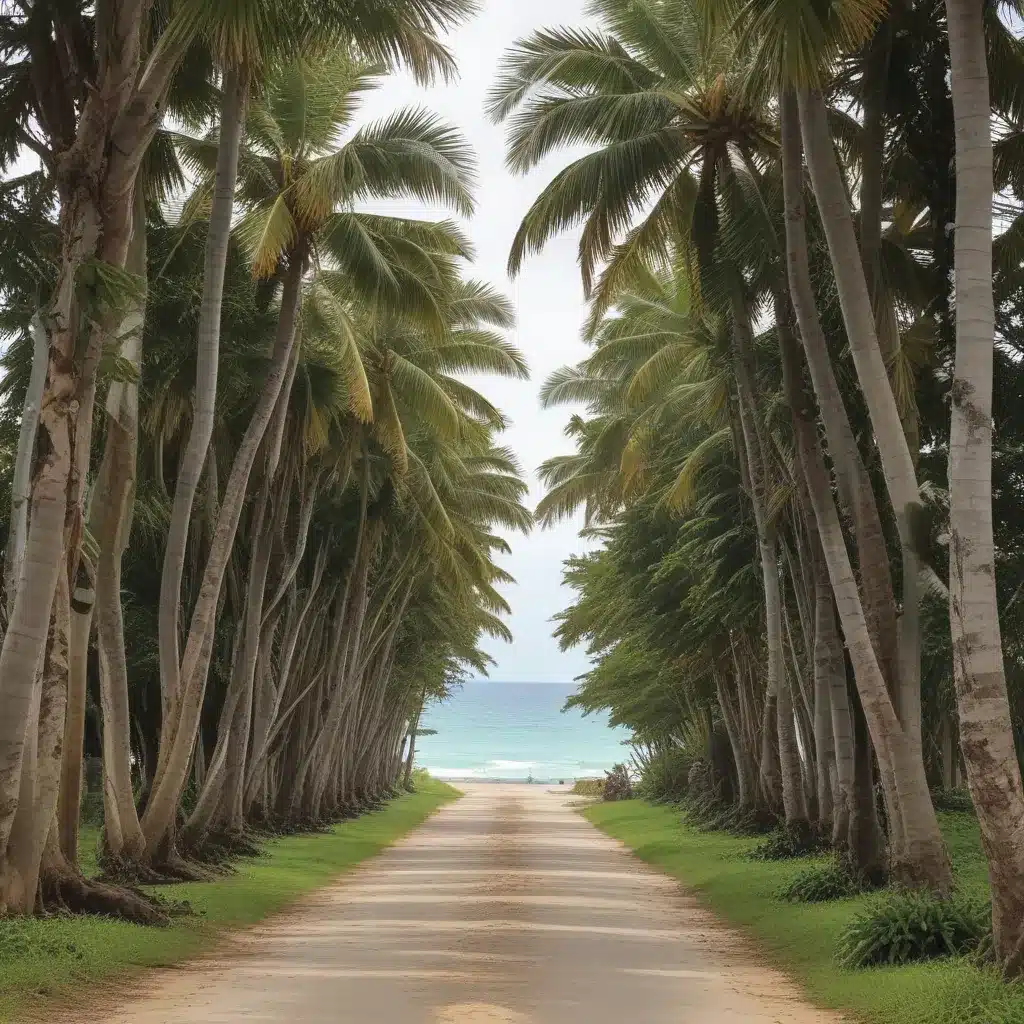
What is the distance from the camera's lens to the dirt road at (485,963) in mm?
8609

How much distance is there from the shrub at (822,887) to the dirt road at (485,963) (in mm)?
1088

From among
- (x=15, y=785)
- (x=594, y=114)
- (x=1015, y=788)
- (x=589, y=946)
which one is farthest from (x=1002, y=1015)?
(x=594, y=114)

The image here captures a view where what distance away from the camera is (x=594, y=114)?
17.3 metres

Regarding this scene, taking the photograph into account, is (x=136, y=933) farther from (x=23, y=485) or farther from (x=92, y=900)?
(x=23, y=485)

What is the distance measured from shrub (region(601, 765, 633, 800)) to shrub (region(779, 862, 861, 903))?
34.1m

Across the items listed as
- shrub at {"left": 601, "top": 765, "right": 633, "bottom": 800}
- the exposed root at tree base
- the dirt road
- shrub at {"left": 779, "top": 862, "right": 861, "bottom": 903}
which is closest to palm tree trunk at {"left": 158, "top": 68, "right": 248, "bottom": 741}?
the exposed root at tree base

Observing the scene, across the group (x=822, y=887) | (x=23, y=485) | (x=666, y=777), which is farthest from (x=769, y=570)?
(x=666, y=777)

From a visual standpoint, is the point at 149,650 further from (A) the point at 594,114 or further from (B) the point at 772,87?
(B) the point at 772,87

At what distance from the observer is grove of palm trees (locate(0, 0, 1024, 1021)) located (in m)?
10.8

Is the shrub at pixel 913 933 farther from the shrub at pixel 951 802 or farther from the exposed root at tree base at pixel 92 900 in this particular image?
the shrub at pixel 951 802

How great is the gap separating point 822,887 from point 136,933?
7281mm

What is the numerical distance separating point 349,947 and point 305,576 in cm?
2099

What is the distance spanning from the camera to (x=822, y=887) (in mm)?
14656

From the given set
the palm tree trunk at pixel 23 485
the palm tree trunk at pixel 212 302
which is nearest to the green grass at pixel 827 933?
the palm tree trunk at pixel 212 302
